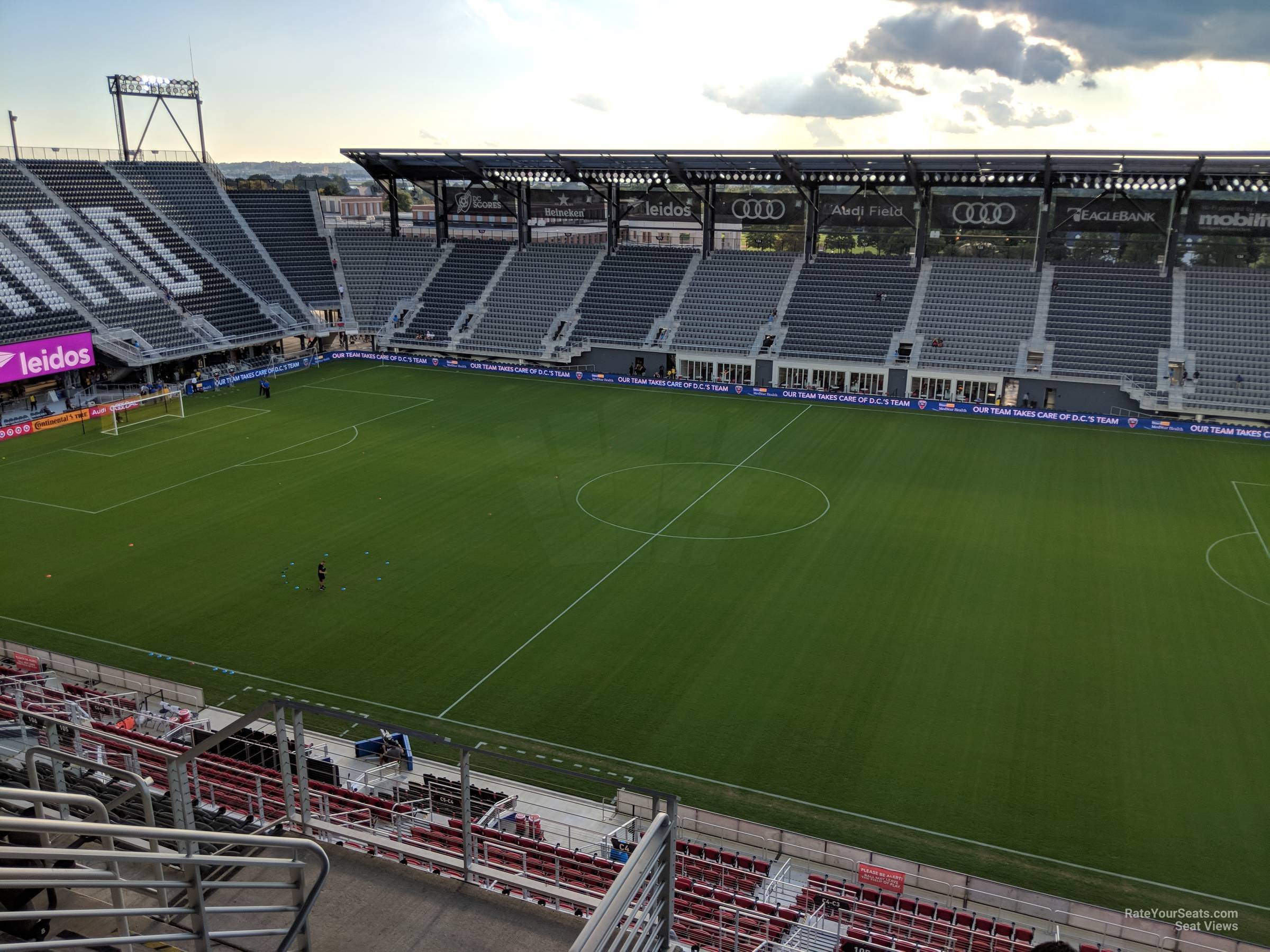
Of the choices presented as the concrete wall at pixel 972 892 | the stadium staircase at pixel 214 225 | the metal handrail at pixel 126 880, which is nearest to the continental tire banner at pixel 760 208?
the stadium staircase at pixel 214 225

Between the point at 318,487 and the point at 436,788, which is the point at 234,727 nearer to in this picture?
the point at 436,788

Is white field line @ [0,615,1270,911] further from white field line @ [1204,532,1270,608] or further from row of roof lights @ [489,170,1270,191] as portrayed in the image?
row of roof lights @ [489,170,1270,191]

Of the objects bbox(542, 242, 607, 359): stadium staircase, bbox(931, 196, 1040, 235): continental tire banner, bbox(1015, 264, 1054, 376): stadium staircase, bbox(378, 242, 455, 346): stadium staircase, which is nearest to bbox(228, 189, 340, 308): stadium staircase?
bbox(378, 242, 455, 346): stadium staircase

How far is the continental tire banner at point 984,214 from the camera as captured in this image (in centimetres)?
5269

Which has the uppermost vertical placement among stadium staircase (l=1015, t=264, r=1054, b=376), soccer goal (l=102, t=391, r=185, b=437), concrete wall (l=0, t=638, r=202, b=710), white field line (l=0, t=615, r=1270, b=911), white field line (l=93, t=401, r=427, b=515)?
stadium staircase (l=1015, t=264, r=1054, b=376)

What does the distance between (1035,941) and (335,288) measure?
59544mm

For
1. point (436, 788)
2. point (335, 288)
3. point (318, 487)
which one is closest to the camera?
point (436, 788)

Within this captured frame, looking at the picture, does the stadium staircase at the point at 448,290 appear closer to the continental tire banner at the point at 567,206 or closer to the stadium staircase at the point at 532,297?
the stadium staircase at the point at 532,297

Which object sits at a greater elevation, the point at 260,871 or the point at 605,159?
the point at 605,159

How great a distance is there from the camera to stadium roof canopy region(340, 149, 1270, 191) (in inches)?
1834

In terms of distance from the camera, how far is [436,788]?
16281 millimetres

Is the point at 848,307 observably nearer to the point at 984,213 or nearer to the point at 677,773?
the point at 984,213

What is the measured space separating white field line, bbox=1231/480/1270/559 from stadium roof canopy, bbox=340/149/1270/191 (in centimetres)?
1752

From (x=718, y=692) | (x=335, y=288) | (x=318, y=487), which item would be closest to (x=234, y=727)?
(x=718, y=692)
